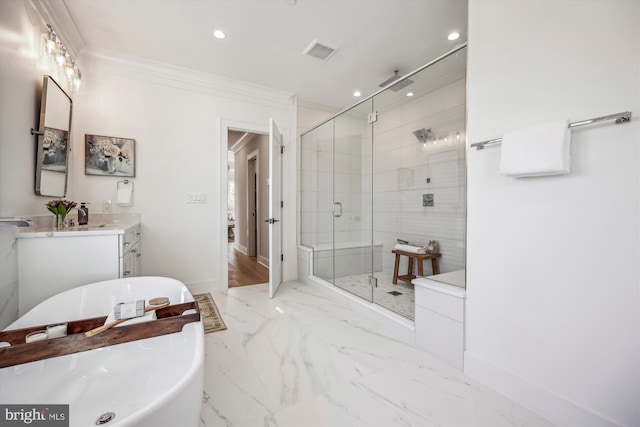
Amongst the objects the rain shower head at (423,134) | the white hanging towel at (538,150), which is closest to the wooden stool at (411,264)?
the rain shower head at (423,134)

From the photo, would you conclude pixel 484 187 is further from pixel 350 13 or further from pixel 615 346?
pixel 350 13

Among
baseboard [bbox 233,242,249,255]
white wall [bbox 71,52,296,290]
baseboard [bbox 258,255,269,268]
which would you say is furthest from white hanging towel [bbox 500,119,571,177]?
baseboard [bbox 233,242,249,255]

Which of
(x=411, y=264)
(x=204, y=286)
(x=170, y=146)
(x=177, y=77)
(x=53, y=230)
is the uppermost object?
(x=177, y=77)

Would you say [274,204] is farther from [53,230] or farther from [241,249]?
[241,249]

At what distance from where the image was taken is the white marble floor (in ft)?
4.30

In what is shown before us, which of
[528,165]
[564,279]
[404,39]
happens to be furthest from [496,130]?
[404,39]

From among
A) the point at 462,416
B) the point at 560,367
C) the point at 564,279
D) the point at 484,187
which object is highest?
the point at 484,187

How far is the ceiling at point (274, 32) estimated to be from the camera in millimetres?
2041

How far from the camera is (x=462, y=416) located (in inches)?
51.4

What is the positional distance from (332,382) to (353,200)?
7.10 ft

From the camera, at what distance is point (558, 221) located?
1.26 metres

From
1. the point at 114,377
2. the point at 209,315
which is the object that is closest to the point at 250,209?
the point at 209,315

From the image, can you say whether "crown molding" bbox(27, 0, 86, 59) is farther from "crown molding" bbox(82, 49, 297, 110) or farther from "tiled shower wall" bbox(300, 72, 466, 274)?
"tiled shower wall" bbox(300, 72, 466, 274)

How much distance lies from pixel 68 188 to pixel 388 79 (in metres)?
3.51
